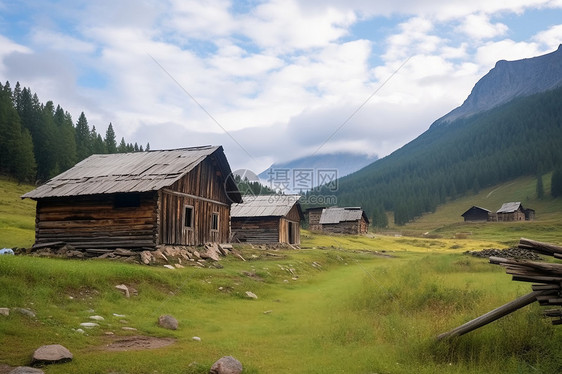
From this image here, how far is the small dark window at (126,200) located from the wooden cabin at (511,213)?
356 ft

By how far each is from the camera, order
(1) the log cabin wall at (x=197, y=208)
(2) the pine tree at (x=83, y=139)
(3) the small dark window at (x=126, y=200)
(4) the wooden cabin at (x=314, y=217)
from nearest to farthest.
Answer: (3) the small dark window at (x=126, y=200) < (1) the log cabin wall at (x=197, y=208) < (4) the wooden cabin at (x=314, y=217) < (2) the pine tree at (x=83, y=139)

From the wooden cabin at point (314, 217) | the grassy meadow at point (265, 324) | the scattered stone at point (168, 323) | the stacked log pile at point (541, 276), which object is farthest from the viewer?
the wooden cabin at point (314, 217)

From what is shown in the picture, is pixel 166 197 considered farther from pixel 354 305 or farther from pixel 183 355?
pixel 183 355

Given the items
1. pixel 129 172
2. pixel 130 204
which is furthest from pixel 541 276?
pixel 129 172

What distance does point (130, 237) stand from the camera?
21.9 metres

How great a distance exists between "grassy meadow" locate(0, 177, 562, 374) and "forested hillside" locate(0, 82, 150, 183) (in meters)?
71.6

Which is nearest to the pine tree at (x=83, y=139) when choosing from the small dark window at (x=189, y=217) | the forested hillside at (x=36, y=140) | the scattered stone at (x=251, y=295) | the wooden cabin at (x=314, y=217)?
the forested hillside at (x=36, y=140)

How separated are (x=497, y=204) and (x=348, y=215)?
8973 centimetres

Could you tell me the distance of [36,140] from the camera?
89688 millimetres

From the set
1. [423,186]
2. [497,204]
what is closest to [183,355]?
[497,204]

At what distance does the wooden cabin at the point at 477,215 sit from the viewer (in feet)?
374

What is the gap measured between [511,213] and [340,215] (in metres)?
56.8

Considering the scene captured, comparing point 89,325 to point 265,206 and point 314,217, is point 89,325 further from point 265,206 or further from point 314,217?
point 314,217

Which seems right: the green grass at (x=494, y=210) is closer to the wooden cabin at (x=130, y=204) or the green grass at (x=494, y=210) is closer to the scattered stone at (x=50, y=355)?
the wooden cabin at (x=130, y=204)
